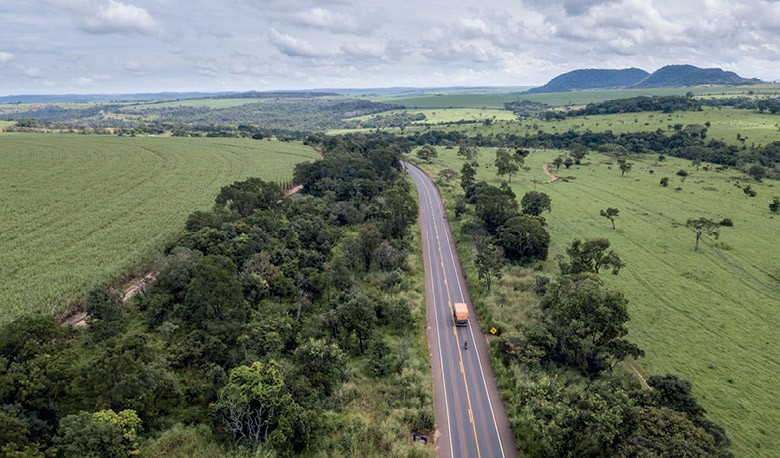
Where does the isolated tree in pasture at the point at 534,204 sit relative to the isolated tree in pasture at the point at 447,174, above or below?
below

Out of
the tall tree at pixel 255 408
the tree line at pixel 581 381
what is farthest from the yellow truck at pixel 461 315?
the tall tree at pixel 255 408

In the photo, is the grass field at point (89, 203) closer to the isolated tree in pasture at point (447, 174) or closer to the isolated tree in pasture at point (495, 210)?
the isolated tree in pasture at point (447, 174)

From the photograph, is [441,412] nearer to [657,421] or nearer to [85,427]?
[657,421]

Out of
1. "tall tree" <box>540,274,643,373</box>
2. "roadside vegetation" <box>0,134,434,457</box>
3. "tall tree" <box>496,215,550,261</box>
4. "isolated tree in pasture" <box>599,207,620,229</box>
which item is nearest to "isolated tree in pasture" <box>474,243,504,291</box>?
"tall tree" <box>496,215,550,261</box>

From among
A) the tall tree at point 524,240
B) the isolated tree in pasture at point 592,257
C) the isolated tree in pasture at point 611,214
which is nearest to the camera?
the isolated tree in pasture at point 592,257

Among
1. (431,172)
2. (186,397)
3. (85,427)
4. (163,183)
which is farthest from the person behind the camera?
(431,172)

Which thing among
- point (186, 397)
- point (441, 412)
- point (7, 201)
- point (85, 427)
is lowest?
point (441, 412)

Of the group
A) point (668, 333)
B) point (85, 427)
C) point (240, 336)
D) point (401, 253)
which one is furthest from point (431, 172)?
point (85, 427)
